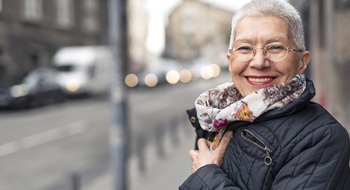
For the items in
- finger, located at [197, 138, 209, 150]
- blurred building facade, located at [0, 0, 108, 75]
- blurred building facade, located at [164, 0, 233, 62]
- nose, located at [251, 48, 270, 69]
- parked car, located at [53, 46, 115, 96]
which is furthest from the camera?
blurred building facade, located at [164, 0, 233, 62]

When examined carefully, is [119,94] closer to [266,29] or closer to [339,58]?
[339,58]

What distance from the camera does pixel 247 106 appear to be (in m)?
1.38

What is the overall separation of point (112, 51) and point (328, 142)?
4.84 metres

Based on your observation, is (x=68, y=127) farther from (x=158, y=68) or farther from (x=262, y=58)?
(x=158, y=68)

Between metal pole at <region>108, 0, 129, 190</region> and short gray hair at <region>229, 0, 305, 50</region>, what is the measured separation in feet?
14.9

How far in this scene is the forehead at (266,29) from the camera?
1396 mm

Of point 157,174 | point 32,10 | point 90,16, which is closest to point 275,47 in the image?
point 157,174

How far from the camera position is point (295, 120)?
135 cm

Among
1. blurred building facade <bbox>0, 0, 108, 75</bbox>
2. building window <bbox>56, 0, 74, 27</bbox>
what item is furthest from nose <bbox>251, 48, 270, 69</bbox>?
building window <bbox>56, 0, 74, 27</bbox>

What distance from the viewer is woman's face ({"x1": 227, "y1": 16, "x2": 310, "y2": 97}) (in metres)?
1.39

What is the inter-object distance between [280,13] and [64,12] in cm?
2987

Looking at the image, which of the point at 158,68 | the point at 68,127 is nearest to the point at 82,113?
the point at 68,127

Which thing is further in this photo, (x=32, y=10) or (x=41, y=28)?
(x=41, y=28)

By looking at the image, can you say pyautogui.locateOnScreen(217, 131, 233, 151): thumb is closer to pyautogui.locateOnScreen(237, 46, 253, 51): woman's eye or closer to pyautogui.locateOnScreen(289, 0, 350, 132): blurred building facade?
pyautogui.locateOnScreen(237, 46, 253, 51): woman's eye
